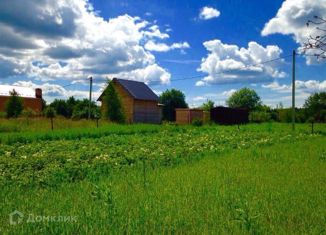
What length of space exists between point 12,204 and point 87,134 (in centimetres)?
1326

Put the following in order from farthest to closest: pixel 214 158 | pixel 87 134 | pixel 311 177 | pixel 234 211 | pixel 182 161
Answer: pixel 87 134, pixel 214 158, pixel 182 161, pixel 311 177, pixel 234 211

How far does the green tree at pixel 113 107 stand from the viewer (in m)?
35.0

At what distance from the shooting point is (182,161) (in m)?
10.4

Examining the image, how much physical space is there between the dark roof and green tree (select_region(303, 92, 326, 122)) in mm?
19198

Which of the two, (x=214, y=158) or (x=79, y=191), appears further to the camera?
(x=214, y=158)

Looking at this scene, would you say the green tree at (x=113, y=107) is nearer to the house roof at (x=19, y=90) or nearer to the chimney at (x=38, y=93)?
the house roof at (x=19, y=90)

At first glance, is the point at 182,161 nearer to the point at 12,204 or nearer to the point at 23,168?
the point at 23,168

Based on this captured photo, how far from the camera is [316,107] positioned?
43.0 meters

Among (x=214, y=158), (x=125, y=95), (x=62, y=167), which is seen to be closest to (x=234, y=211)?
(x=62, y=167)

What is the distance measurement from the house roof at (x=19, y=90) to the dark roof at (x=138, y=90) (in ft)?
70.0

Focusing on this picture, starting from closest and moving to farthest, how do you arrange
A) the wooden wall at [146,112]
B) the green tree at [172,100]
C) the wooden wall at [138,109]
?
1. the wooden wall at [138,109]
2. the wooden wall at [146,112]
3. the green tree at [172,100]

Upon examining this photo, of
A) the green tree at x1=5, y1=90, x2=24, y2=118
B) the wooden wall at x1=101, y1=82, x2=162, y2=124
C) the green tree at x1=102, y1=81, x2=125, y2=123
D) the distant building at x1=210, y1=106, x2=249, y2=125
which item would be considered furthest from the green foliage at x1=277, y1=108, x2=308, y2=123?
the green tree at x1=5, y1=90, x2=24, y2=118

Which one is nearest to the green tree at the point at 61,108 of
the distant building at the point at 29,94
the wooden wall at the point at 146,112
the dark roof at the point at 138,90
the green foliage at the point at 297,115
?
the distant building at the point at 29,94

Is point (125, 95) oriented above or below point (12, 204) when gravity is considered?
above
